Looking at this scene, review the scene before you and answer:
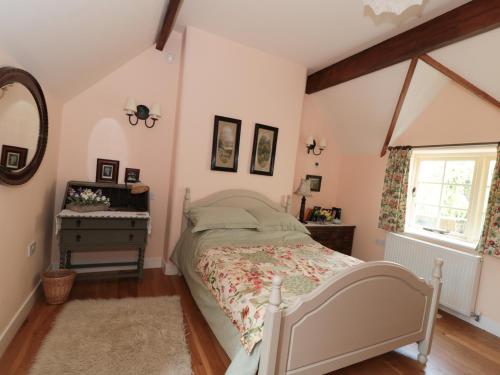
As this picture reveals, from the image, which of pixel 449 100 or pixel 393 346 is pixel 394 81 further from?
pixel 393 346

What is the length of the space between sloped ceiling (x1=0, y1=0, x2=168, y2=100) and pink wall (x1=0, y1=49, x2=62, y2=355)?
12 centimetres

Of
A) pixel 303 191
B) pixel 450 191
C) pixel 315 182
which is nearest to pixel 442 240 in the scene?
pixel 450 191

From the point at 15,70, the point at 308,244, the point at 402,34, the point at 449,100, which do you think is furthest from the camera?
the point at 449,100

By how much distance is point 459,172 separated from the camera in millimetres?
3195

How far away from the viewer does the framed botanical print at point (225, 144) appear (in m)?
3.20

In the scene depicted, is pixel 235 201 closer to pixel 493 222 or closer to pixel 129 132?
pixel 129 132

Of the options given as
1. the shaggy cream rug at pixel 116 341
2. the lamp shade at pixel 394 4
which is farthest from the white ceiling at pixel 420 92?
the shaggy cream rug at pixel 116 341

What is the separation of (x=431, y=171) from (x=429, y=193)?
0.96 feet

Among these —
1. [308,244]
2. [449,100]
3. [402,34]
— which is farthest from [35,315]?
[449,100]

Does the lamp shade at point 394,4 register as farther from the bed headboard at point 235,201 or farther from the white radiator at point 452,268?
the white radiator at point 452,268

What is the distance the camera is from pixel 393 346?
1833 mm

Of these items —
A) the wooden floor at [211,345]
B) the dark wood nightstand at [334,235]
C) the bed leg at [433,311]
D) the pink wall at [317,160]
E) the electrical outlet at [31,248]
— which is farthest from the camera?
the pink wall at [317,160]

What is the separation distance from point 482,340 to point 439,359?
29.2 inches

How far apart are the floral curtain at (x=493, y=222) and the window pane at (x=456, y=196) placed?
1.55 ft
